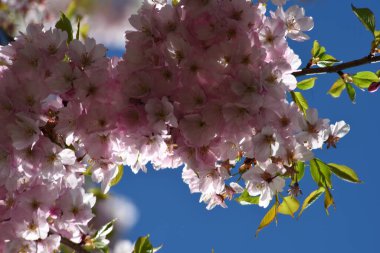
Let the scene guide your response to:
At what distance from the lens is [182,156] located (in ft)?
3.16

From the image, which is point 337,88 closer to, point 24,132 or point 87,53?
point 87,53

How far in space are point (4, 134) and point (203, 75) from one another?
354 mm

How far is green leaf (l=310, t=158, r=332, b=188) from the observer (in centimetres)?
105

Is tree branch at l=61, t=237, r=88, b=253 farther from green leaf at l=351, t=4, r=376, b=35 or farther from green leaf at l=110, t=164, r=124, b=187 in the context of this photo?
green leaf at l=351, t=4, r=376, b=35

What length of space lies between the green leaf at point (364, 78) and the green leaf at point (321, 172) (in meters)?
0.19

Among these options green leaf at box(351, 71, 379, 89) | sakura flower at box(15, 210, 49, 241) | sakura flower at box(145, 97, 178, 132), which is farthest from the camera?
green leaf at box(351, 71, 379, 89)

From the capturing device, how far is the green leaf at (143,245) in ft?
3.84

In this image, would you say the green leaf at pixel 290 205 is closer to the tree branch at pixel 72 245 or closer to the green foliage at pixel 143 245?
the green foliage at pixel 143 245

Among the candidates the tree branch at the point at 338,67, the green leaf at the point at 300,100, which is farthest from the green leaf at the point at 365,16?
the green leaf at the point at 300,100

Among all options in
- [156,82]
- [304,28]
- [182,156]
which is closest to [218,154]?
[182,156]

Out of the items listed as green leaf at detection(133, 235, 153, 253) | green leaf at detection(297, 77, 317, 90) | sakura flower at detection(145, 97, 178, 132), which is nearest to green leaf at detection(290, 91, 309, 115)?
green leaf at detection(297, 77, 317, 90)

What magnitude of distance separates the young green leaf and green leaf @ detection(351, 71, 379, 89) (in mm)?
42

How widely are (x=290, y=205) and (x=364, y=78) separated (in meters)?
0.30

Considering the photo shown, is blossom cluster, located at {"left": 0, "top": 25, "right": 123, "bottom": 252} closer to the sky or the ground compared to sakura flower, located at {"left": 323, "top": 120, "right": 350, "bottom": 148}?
closer to the sky
